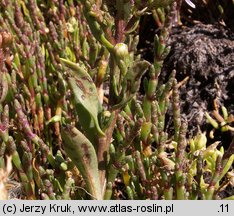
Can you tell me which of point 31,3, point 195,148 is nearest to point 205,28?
point 31,3

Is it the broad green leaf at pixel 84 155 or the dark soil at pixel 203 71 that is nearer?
Answer: the broad green leaf at pixel 84 155

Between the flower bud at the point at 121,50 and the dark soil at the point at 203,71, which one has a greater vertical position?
the flower bud at the point at 121,50

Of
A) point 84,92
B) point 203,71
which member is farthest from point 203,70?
point 84,92

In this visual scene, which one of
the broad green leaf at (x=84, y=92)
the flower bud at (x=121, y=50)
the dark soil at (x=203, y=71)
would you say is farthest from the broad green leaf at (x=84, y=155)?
the dark soil at (x=203, y=71)

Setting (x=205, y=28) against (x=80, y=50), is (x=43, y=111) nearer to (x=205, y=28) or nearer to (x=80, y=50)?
(x=80, y=50)

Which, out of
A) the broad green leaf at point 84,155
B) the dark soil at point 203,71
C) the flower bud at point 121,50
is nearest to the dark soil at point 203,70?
the dark soil at point 203,71

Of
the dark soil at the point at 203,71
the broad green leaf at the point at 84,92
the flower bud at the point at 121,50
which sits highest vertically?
the flower bud at the point at 121,50

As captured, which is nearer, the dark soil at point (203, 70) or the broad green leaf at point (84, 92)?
the broad green leaf at point (84, 92)

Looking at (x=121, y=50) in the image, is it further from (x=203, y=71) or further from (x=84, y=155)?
(x=203, y=71)

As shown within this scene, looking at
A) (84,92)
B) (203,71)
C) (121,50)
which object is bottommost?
(203,71)

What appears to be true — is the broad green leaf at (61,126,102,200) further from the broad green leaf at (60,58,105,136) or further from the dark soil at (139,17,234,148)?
the dark soil at (139,17,234,148)

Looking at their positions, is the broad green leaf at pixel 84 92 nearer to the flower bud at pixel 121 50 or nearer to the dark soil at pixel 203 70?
the flower bud at pixel 121 50

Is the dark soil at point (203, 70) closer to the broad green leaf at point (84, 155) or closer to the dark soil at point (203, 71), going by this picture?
the dark soil at point (203, 71)
